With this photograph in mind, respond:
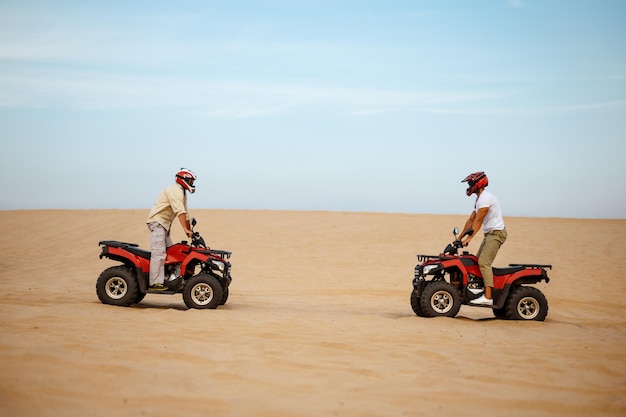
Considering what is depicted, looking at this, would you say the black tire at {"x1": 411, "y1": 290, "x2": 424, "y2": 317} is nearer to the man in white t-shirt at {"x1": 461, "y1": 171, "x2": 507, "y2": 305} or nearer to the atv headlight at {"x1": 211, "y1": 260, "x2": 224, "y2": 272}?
the man in white t-shirt at {"x1": 461, "y1": 171, "x2": 507, "y2": 305}

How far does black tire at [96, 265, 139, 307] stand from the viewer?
35.2ft

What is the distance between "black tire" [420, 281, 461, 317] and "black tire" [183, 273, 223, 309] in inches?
133

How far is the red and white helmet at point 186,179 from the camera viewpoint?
11.0 metres

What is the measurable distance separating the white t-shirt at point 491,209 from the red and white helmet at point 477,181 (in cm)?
13

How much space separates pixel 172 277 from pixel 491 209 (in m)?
5.50

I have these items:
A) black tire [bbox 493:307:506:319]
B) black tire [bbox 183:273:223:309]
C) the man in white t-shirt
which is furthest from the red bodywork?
black tire [bbox 493:307:506:319]

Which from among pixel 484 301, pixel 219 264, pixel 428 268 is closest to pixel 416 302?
pixel 428 268

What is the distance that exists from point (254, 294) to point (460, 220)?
1475cm

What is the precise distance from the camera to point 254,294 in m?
14.8

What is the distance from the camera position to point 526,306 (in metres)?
10.7

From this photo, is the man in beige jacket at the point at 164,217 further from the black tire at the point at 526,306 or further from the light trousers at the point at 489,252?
the black tire at the point at 526,306

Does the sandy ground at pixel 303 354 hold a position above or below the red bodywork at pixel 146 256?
below

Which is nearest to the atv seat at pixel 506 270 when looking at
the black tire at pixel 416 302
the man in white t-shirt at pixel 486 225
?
the man in white t-shirt at pixel 486 225

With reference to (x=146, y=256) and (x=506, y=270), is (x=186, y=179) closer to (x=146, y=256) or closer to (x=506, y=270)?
(x=146, y=256)
